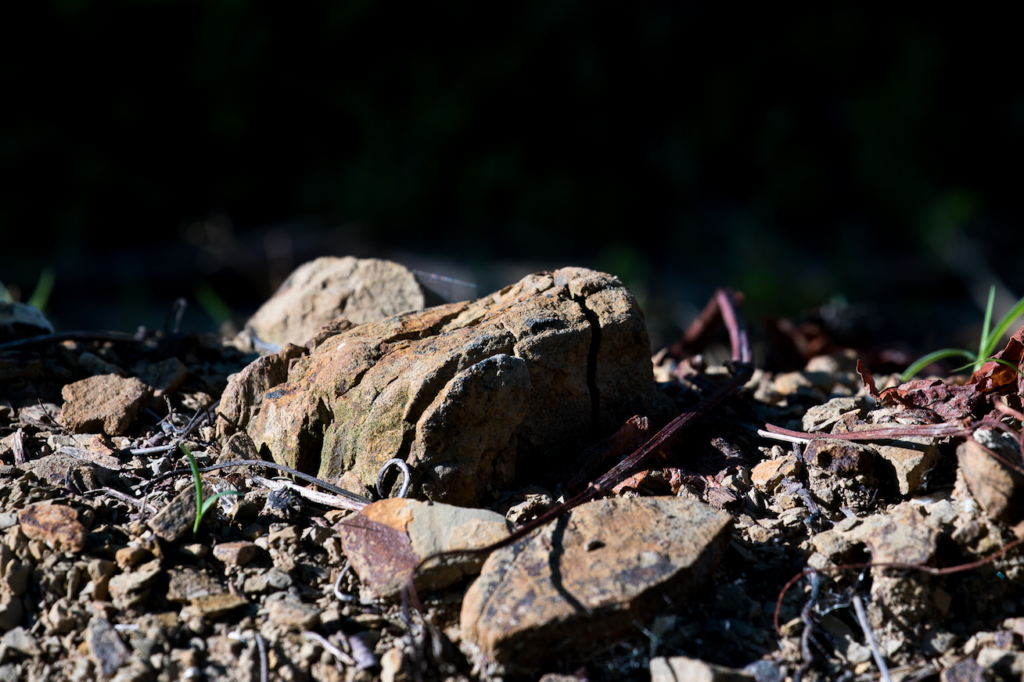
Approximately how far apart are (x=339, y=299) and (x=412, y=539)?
0.92 metres

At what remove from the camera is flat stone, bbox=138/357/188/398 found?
1.69 metres

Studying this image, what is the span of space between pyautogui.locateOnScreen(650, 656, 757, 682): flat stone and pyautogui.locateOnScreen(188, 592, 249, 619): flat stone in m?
0.60

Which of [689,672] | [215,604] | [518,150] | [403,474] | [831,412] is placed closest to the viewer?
[689,672]

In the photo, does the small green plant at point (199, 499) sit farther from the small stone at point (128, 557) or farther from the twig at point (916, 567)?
the twig at point (916, 567)

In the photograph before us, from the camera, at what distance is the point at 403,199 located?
560cm

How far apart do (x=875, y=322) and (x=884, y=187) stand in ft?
11.5

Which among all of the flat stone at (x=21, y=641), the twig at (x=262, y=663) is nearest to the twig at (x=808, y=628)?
the twig at (x=262, y=663)

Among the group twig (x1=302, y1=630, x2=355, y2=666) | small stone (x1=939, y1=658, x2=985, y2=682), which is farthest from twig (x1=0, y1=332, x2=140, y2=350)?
small stone (x1=939, y1=658, x2=985, y2=682)

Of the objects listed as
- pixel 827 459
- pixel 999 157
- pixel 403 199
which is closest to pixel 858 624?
pixel 827 459

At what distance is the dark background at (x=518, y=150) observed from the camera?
5129 millimetres

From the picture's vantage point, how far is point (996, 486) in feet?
3.69

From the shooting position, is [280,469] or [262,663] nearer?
[262,663]

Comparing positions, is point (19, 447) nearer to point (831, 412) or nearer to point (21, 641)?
point (21, 641)

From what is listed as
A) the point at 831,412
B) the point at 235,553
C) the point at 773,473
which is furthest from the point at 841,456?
the point at 235,553
